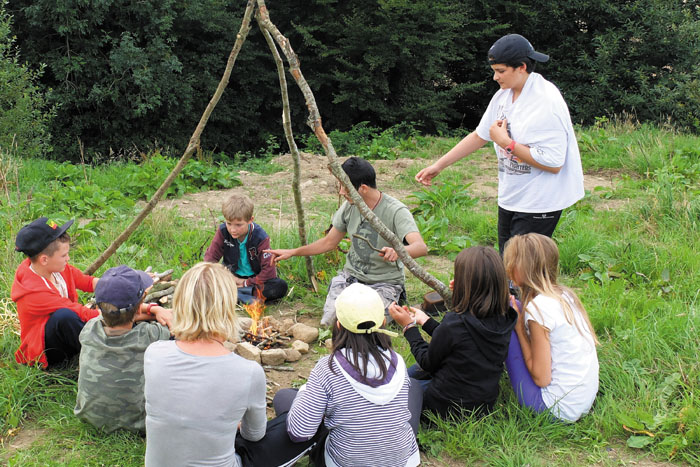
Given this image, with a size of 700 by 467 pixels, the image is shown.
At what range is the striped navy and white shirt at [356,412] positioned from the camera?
261 centimetres

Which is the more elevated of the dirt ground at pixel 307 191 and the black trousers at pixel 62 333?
the black trousers at pixel 62 333

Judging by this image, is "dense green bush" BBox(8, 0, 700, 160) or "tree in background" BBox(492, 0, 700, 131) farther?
"tree in background" BBox(492, 0, 700, 131)

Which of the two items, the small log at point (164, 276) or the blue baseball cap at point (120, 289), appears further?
the small log at point (164, 276)

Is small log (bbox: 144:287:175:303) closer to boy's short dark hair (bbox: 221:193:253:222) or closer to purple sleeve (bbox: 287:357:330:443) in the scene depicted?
boy's short dark hair (bbox: 221:193:253:222)

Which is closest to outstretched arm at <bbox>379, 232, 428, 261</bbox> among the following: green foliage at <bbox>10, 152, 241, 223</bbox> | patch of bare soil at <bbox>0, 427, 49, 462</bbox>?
Result: patch of bare soil at <bbox>0, 427, 49, 462</bbox>

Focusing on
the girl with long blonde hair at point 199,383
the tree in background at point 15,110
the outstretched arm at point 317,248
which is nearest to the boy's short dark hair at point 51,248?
the girl with long blonde hair at point 199,383

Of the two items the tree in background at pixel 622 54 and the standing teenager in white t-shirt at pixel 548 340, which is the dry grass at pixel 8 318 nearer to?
the standing teenager in white t-shirt at pixel 548 340

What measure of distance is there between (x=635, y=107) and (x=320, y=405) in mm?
15853

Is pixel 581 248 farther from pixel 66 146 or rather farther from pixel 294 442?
pixel 66 146

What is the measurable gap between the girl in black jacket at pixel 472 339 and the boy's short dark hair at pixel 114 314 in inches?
62.1

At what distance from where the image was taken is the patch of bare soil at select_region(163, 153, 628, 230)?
7.16 m

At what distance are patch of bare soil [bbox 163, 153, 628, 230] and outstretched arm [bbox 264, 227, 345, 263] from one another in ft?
5.81

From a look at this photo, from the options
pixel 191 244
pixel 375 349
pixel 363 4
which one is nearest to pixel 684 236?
pixel 375 349

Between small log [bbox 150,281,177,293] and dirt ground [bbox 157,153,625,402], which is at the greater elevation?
small log [bbox 150,281,177,293]
